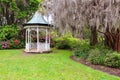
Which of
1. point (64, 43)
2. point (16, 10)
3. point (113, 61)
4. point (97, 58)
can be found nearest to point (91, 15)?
point (97, 58)

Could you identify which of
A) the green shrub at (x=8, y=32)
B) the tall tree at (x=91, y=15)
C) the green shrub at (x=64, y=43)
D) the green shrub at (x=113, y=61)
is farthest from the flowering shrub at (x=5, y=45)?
the green shrub at (x=113, y=61)

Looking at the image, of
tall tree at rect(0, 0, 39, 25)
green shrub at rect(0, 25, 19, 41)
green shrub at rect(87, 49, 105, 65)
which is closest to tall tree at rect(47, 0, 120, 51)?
green shrub at rect(87, 49, 105, 65)

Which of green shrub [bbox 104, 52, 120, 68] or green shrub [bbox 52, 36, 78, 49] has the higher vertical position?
green shrub [bbox 52, 36, 78, 49]

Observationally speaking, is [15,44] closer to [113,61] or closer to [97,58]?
[97,58]

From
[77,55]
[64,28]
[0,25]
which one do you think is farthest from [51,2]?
[0,25]

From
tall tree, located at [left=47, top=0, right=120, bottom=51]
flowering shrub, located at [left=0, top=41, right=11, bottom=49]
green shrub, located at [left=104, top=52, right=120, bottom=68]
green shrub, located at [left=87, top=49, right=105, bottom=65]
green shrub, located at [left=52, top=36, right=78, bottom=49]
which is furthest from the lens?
green shrub, located at [left=52, top=36, right=78, bottom=49]

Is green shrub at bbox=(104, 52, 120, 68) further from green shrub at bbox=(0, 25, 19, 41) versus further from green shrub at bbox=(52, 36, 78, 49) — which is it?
green shrub at bbox=(0, 25, 19, 41)

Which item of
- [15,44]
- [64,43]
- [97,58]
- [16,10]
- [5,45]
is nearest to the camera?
[97,58]

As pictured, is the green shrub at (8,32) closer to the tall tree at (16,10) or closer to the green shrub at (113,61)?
the tall tree at (16,10)

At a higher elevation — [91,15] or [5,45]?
[91,15]

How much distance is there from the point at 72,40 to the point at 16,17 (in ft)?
22.9

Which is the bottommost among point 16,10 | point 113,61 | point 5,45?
point 113,61

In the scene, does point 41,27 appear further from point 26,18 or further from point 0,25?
point 0,25

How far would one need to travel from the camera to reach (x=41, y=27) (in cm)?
1697
